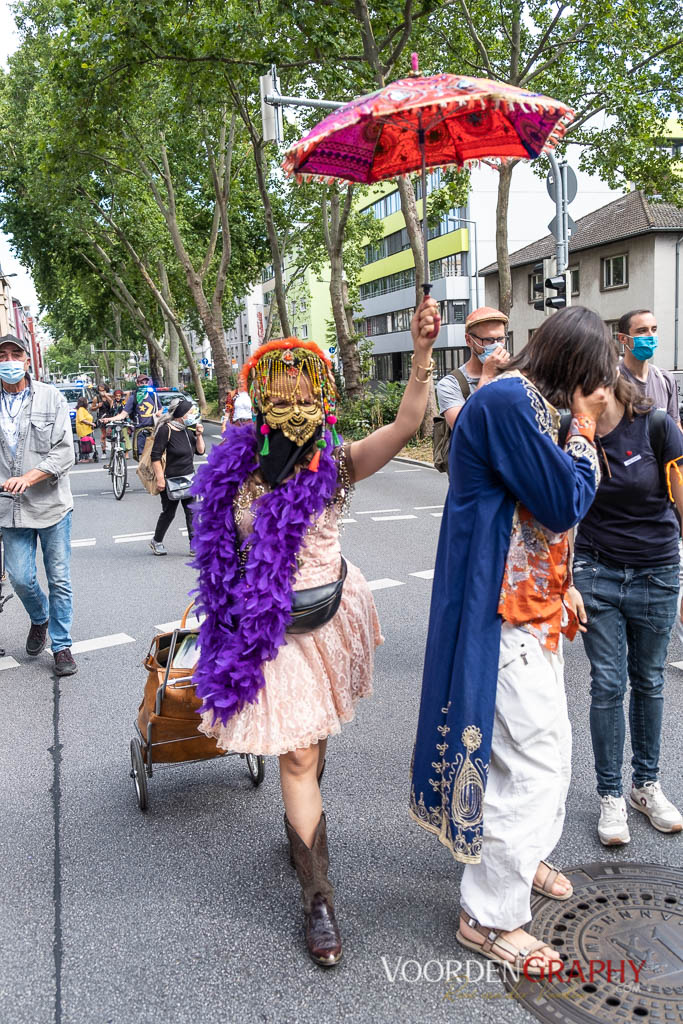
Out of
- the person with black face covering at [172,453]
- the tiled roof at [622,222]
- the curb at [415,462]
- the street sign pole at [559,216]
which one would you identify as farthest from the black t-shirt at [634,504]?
the tiled roof at [622,222]

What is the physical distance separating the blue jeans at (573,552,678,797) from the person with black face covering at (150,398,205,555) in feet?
21.7

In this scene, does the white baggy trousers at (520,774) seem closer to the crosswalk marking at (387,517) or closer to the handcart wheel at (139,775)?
the handcart wheel at (139,775)

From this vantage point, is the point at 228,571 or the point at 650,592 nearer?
the point at 228,571

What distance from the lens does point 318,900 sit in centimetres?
287

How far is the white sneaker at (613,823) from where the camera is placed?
11.1ft

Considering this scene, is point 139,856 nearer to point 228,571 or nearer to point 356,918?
point 356,918

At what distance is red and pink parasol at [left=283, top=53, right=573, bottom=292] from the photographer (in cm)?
277

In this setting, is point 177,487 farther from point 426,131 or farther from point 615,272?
point 615,272

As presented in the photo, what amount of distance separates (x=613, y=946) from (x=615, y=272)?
38.2 metres

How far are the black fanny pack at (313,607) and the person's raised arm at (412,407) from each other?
0.40 metres

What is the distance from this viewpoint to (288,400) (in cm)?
283

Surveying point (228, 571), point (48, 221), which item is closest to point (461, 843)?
point (228, 571)

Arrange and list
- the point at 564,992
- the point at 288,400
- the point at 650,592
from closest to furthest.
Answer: the point at 564,992, the point at 288,400, the point at 650,592

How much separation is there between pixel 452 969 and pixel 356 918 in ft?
1.31
